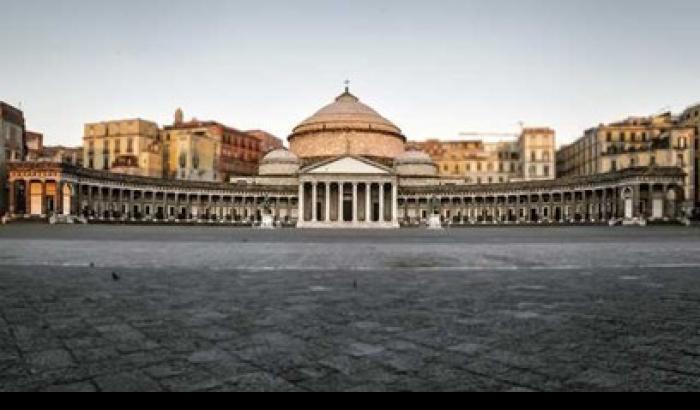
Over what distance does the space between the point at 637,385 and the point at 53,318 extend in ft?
17.6

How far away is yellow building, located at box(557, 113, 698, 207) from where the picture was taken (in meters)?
84.0

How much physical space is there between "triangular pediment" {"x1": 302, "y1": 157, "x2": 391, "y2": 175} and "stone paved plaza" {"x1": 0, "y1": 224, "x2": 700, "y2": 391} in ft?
246

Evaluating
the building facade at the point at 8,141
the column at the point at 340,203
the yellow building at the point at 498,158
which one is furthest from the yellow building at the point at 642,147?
the building facade at the point at 8,141

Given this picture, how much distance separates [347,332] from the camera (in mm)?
5230

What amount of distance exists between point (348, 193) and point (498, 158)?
4351 cm

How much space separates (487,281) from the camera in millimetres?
9500

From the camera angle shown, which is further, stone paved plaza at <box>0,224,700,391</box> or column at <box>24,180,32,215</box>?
column at <box>24,180,32,215</box>

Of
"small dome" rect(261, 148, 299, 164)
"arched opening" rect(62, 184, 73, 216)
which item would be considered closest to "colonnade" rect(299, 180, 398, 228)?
"small dome" rect(261, 148, 299, 164)

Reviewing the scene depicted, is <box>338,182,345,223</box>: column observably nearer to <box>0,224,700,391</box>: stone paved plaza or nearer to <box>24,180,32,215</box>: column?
<box>24,180,32,215</box>: column

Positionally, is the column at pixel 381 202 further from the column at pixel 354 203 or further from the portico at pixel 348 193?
the column at pixel 354 203

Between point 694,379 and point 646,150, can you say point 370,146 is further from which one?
point 694,379

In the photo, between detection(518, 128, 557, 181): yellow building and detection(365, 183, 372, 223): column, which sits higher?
detection(518, 128, 557, 181): yellow building

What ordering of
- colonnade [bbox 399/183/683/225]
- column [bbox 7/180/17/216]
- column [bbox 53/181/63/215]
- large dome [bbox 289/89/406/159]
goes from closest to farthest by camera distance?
1. column [bbox 7/180/17/216]
2. column [bbox 53/181/63/215]
3. colonnade [bbox 399/183/683/225]
4. large dome [bbox 289/89/406/159]

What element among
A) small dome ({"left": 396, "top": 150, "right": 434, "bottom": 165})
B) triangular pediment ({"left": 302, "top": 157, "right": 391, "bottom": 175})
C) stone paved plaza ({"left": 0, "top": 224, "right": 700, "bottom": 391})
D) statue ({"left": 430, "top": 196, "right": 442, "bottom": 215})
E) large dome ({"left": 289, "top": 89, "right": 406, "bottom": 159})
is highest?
large dome ({"left": 289, "top": 89, "right": 406, "bottom": 159})
